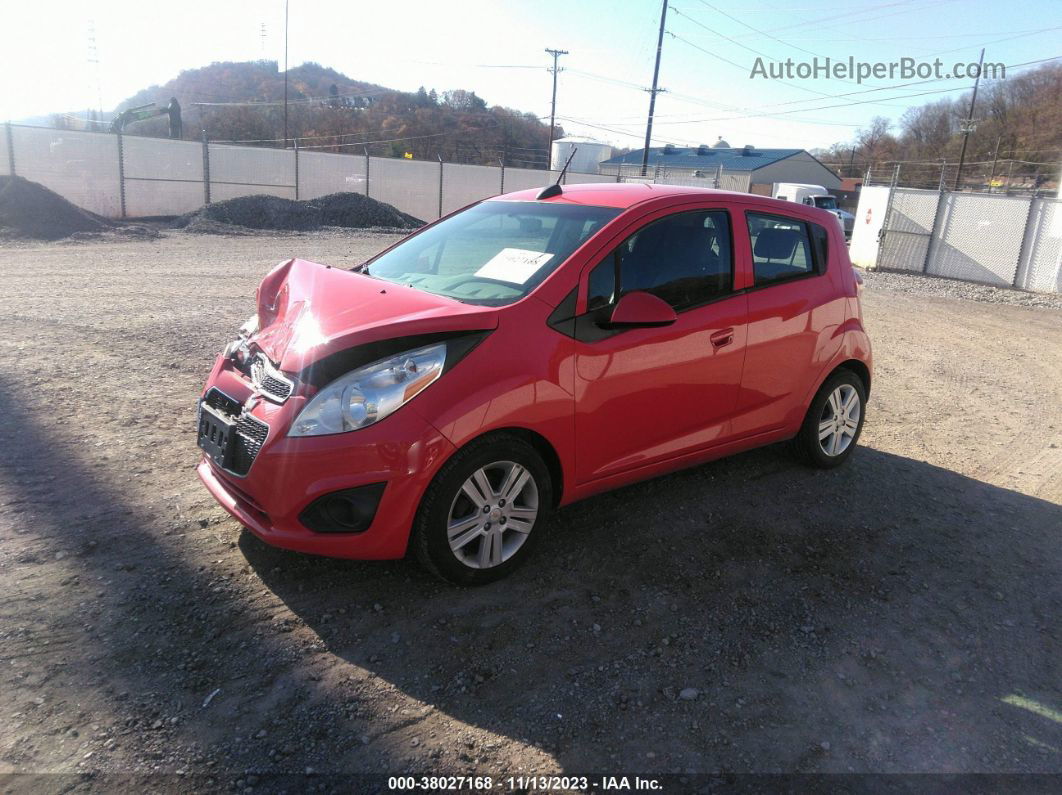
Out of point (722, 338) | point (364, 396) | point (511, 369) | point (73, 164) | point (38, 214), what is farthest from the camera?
point (73, 164)

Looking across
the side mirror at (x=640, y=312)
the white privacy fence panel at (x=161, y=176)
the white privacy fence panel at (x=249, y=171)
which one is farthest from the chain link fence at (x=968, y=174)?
the side mirror at (x=640, y=312)

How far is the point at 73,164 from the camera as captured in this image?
865 inches

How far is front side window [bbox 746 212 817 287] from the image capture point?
173 inches

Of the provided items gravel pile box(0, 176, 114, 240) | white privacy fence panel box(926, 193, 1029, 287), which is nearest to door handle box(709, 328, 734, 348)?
white privacy fence panel box(926, 193, 1029, 287)

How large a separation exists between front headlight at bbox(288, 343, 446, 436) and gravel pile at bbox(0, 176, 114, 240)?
17416 mm

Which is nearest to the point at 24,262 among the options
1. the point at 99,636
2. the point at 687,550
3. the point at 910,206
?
the point at 99,636

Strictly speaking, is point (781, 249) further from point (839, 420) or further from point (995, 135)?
point (995, 135)

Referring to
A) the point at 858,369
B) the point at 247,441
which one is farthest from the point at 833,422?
the point at 247,441

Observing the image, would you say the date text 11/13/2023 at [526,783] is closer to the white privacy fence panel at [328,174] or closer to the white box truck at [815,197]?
the white privacy fence panel at [328,174]

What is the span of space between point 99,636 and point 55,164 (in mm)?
23581

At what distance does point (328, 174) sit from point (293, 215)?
201 inches

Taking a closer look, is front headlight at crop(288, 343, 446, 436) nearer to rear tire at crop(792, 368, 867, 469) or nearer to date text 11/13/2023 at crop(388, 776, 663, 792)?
date text 11/13/2023 at crop(388, 776, 663, 792)

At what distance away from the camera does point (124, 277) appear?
11.1 metres

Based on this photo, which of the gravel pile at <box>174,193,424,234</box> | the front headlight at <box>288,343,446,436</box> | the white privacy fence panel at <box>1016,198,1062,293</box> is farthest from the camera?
the gravel pile at <box>174,193,424,234</box>
